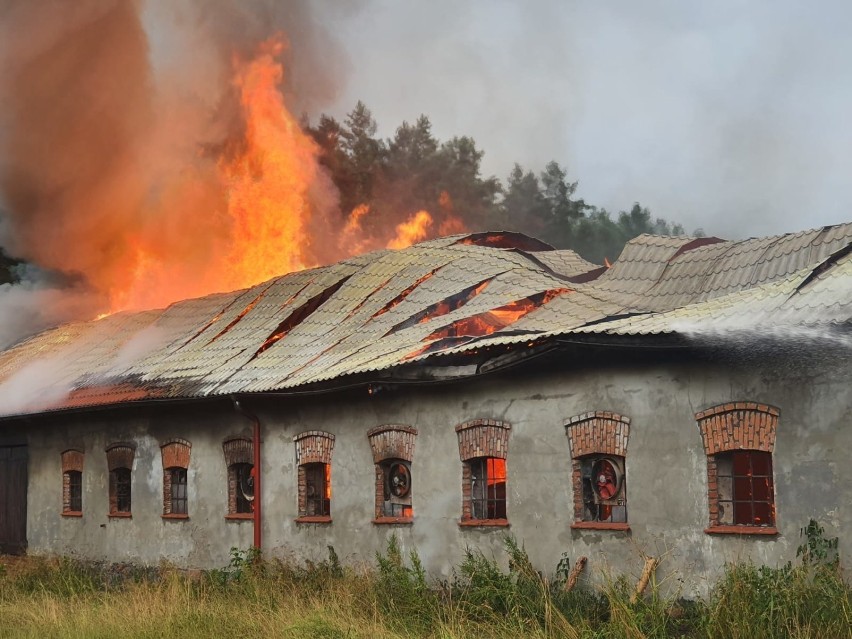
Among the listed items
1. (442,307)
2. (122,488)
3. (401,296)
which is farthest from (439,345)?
(122,488)

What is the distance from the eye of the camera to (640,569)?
11039 mm

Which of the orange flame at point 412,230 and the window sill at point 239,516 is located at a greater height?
the orange flame at point 412,230

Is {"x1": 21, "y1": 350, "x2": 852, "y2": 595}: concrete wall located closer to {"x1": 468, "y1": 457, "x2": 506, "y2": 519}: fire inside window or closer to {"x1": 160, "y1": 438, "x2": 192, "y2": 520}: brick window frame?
{"x1": 160, "y1": 438, "x2": 192, "y2": 520}: brick window frame

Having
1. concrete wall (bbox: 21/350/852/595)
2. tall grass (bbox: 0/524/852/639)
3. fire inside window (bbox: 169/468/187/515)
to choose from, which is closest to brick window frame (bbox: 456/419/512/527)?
concrete wall (bbox: 21/350/852/595)

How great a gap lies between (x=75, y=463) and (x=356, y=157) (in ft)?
83.3

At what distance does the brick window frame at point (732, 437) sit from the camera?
10.2 meters

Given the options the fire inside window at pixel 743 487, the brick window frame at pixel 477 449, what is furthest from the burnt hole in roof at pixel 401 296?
the fire inside window at pixel 743 487

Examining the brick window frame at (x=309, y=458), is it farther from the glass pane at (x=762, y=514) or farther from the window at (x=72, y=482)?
the glass pane at (x=762, y=514)

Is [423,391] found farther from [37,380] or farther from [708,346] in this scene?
[37,380]

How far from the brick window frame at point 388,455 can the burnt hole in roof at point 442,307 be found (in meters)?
2.37

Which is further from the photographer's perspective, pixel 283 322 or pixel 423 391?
pixel 283 322

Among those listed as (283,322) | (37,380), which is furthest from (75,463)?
(283,322)

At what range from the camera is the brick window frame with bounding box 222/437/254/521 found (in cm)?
1650

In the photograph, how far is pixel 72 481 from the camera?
20.4 m
